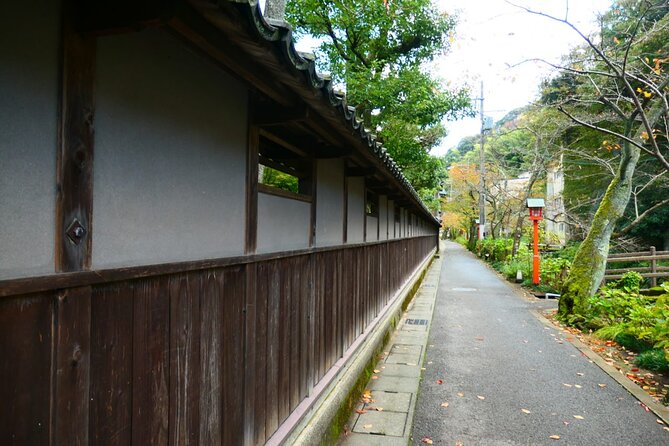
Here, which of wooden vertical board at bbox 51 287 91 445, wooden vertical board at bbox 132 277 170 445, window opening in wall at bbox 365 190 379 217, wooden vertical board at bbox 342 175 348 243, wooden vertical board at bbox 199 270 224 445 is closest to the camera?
wooden vertical board at bbox 51 287 91 445

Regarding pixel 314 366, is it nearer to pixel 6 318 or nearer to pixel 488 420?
pixel 488 420

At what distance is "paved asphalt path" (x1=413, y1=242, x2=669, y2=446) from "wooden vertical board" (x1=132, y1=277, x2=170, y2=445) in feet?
12.2

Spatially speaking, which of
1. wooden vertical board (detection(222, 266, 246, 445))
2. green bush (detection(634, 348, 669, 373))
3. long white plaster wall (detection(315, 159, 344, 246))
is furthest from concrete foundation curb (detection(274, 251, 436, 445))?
green bush (detection(634, 348, 669, 373))

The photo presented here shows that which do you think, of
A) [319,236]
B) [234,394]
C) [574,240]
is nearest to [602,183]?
[574,240]

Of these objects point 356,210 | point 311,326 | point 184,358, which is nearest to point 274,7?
point 356,210

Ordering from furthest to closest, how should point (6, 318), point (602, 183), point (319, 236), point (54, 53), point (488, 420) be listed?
point (602, 183) < point (488, 420) < point (319, 236) < point (54, 53) < point (6, 318)

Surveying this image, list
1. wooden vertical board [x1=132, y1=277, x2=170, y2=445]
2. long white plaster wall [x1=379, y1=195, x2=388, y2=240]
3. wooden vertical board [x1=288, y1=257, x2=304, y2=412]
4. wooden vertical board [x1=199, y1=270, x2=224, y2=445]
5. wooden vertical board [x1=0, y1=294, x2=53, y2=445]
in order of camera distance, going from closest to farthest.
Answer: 1. wooden vertical board [x1=0, y1=294, x2=53, y2=445]
2. wooden vertical board [x1=132, y1=277, x2=170, y2=445]
3. wooden vertical board [x1=199, y1=270, x2=224, y2=445]
4. wooden vertical board [x1=288, y1=257, x2=304, y2=412]
5. long white plaster wall [x1=379, y1=195, x2=388, y2=240]

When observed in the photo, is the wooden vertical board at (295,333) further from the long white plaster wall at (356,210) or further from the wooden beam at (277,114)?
the long white plaster wall at (356,210)

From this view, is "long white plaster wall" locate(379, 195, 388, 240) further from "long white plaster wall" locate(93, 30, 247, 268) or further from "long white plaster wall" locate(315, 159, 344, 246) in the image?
"long white plaster wall" locate(93, 30, 247, 268)

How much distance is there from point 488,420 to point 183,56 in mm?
5718

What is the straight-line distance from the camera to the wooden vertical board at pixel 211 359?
8.62 ft

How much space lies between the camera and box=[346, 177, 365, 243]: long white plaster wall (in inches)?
272

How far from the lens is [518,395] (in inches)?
258

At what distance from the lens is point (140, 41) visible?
203 centimetres
